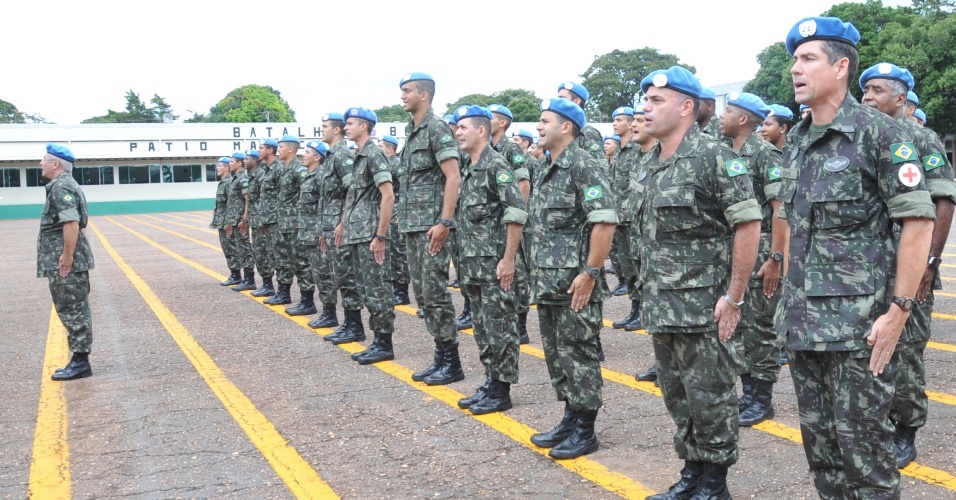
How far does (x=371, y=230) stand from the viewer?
660 centimetres

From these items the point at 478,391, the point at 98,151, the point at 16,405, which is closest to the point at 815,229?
the point at 478,391

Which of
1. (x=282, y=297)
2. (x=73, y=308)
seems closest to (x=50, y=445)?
(x=73, y=308)

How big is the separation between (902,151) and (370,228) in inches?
183

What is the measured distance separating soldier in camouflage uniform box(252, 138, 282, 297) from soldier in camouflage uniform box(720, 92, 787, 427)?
255 inches

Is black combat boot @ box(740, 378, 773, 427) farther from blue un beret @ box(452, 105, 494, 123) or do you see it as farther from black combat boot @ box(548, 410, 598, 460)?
blue un beret @ box(452, 105, 494, 123)

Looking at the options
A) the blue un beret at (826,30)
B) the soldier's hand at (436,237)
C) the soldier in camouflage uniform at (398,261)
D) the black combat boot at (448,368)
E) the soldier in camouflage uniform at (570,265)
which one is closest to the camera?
the blue un beret at (826,30)

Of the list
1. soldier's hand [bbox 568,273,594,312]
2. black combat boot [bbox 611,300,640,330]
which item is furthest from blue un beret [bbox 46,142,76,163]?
black combat boot [bbox 611,300,640,330]

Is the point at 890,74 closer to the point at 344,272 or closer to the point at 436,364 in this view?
the point at 436,364

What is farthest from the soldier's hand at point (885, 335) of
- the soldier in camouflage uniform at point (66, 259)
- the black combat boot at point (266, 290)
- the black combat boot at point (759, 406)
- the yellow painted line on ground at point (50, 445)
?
the black combat boot at point (266, 290)

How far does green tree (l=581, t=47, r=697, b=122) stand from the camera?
2532 inches

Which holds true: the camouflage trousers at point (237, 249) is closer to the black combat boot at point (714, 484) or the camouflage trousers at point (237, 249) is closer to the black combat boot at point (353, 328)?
the black combat boot at point (353, 328)

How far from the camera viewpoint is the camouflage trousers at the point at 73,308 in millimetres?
6453

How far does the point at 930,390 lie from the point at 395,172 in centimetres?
662

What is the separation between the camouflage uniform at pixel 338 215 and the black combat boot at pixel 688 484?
163 inches
